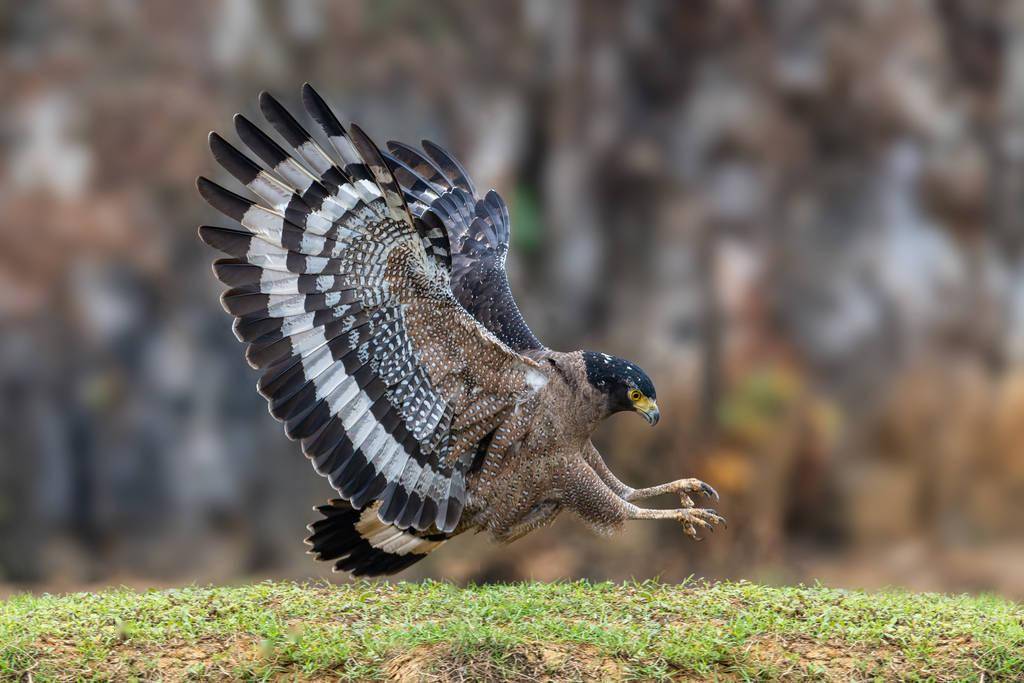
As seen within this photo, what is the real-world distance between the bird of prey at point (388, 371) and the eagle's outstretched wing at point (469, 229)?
3 centimetres

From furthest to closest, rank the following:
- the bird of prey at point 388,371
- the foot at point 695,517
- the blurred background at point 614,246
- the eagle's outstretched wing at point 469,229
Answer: the blurred background at point 614,246
the eagle's outstretched wing at point 469,229
the foot at point 695,517
the bird of prey at point 388,371

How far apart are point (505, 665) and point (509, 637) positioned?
15cm

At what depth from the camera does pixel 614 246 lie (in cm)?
1174

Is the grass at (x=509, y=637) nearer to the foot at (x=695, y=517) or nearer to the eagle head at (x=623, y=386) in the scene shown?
the foot at (x=695, y=517)

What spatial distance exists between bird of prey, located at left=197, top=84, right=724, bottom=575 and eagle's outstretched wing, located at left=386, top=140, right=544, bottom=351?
3cm

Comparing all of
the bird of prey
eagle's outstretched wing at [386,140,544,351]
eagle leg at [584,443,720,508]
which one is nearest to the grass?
the bird of prey

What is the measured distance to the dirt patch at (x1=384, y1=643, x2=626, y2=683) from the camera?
411 centimetres

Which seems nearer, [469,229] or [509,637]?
[509,637]

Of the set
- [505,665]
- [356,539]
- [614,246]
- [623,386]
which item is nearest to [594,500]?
[623,386]

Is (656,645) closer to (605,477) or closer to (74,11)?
(605,477)

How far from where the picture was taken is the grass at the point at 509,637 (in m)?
4.21

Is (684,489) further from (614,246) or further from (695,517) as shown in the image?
(614,246)

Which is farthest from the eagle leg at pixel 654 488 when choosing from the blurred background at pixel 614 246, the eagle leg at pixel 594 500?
the blurred background at pixel 614 246

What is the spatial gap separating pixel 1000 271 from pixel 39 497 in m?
10.3
